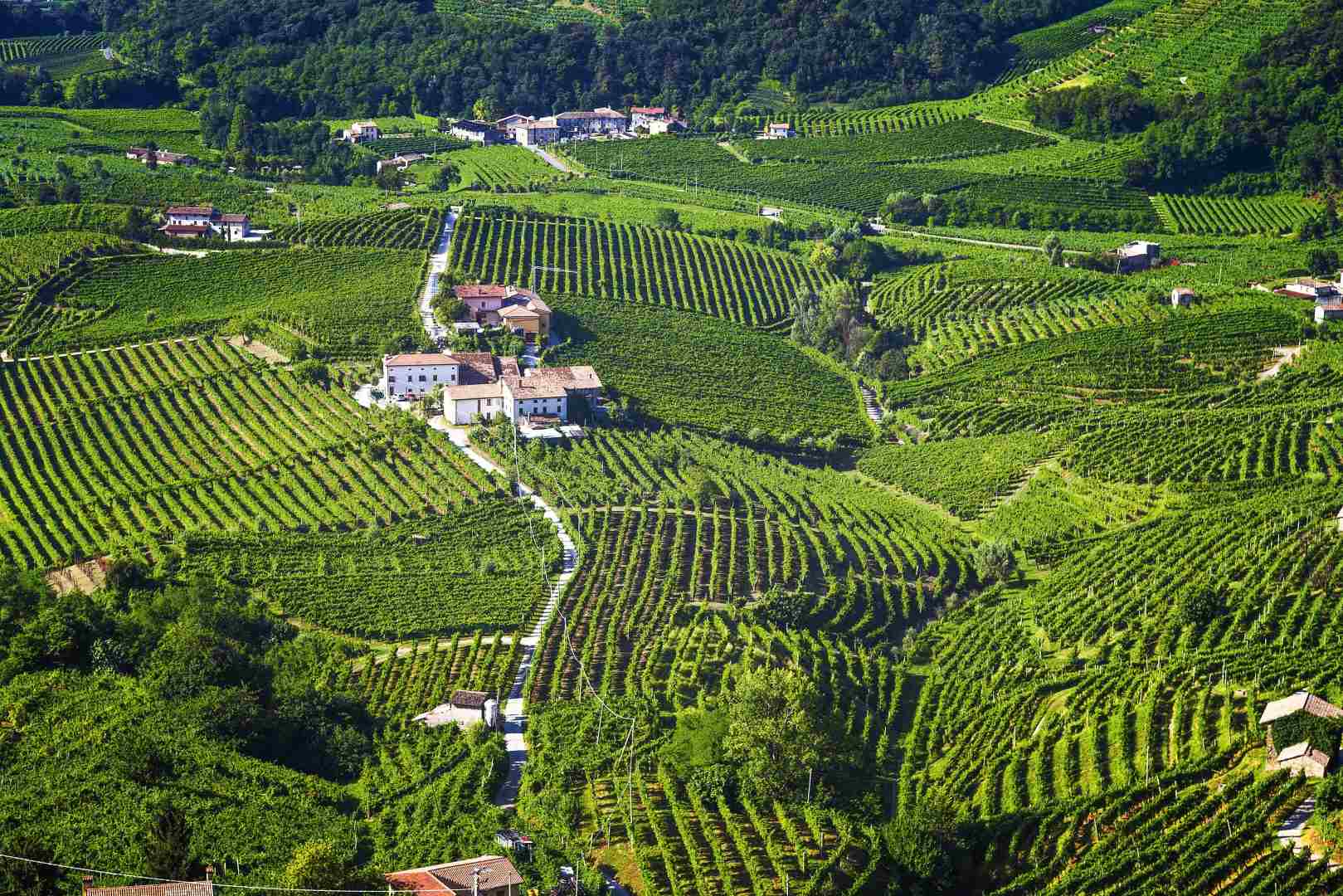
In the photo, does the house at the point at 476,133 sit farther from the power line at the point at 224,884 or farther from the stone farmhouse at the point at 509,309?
the power line at the point at 224,884

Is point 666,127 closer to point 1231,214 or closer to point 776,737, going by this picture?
point 1231,214

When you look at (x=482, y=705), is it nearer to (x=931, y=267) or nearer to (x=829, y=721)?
(x=829, y=721)

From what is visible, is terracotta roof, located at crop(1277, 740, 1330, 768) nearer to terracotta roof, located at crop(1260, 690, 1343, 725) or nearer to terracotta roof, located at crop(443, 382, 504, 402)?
terracotta roof, located at crop(1260, 690, 1343, 725)

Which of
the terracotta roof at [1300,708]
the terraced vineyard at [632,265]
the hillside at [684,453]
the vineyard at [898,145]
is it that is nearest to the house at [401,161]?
the hillside at [684,453]

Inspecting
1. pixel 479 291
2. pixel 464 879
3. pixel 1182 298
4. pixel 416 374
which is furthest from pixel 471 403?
pixel 1182 298

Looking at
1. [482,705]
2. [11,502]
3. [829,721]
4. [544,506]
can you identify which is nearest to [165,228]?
[11,502]
